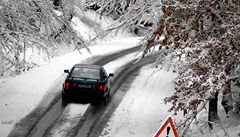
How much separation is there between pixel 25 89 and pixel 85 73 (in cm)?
327

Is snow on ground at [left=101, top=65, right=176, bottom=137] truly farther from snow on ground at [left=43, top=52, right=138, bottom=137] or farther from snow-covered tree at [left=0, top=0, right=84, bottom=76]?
snow-covered tree at [left=0, top=0, right=84, bottom=76]

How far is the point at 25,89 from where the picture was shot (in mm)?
18062

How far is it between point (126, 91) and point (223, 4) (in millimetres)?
11896

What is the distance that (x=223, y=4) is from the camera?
26.5 feet

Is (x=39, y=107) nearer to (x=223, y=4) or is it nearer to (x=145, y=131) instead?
(x=145, y=131)

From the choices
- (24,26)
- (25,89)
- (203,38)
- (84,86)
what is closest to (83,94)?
(84,86)

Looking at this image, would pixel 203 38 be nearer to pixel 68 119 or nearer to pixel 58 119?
pixel 68 119

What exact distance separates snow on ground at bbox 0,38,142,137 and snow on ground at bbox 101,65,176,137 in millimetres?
3441

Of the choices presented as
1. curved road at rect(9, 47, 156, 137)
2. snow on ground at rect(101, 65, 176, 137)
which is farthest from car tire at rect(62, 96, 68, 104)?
snow on ground at rect(101, 65, 176, 137)

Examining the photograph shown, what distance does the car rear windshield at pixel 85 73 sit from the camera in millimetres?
16500

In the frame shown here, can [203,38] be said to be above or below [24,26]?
below

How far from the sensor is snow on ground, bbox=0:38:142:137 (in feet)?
47.6

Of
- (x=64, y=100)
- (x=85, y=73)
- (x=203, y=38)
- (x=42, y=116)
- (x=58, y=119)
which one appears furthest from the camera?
(x=85, y=73)

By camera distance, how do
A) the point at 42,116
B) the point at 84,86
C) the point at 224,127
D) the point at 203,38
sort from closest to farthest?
the point at 203,38 → the point at 224,127 → the point at 42,116 → the point at 84,86
